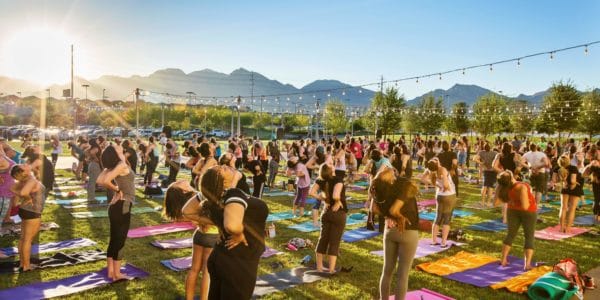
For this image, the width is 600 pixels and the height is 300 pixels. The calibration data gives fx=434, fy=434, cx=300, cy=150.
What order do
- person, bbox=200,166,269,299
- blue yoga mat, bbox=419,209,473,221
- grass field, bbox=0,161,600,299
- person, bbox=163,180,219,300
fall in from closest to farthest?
person, bbox=200,166,269,299 < person, bbox=163,180,219,300 < grass field, bbox=0,161,600,299 < blue yoga mat, bbox=419,209,473,221

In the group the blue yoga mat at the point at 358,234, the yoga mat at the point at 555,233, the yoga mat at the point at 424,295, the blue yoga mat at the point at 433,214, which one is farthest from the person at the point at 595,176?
the yoga mat at the point at 424,295

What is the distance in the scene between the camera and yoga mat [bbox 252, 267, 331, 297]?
610 centimetres

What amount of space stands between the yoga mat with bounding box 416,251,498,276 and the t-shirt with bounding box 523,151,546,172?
201 inches

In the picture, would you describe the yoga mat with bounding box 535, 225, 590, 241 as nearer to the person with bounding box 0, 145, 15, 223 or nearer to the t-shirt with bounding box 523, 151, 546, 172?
the t-shirt with bounding box 523, 151, 546, 172

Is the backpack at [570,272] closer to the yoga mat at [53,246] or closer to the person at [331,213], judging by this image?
the person at [331,213]

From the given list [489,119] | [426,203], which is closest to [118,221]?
[426,203]

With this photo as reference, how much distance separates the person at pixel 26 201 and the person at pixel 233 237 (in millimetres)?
4277

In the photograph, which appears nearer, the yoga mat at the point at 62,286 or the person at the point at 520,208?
the yoga mat at the point at 62,286

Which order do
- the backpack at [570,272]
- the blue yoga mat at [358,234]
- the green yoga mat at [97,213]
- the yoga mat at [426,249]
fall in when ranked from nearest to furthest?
the backpack at [570,272] → the yoga mat at [426,249] → the blue yoga mat at [358,234] → the green yoga mat at [97,213]

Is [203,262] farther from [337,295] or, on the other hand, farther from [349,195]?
[349,195]

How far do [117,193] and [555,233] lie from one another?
9264 millimetres

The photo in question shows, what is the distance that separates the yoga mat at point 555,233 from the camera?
31.2ft

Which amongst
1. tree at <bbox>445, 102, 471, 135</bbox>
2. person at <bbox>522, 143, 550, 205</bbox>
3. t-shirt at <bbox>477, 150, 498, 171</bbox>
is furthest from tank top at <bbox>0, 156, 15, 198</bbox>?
tree at <bbox>445, 102, 471, 135</bbox>

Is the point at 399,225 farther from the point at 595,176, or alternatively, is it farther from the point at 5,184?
the point at 595,176
